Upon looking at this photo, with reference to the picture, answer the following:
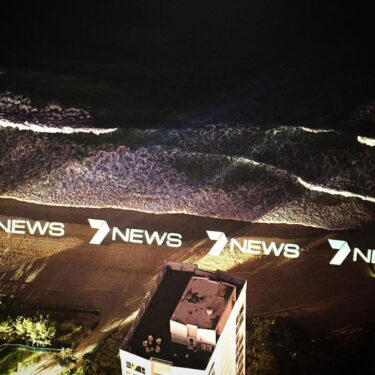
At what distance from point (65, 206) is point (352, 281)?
275 cm

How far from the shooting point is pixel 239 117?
404cm

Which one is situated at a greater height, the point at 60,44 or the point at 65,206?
the point at 60,44

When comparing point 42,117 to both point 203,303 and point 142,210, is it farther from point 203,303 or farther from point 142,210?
point 203,303

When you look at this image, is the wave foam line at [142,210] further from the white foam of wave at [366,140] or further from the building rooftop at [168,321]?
the white foam of wave at [366,140]

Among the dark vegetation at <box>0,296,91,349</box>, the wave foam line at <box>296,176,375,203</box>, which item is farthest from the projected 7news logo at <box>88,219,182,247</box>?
the wave foam line at <box>296,176,375,203</box>

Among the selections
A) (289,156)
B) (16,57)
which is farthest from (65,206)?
(289,156)

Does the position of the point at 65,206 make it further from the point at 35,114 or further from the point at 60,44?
the point at 60,44

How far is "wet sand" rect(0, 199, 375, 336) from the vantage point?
4.10 meters

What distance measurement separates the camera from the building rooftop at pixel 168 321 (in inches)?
147

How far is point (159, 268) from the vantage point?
4215 millimetres

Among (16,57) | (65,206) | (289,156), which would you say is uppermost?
(16,57)

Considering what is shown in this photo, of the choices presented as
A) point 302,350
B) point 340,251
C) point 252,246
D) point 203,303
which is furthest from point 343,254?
point 203,303

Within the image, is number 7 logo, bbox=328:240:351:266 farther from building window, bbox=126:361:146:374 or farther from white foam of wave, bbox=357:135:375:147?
building window, bbox=126:361:146:374

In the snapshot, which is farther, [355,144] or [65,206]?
[65,206]
